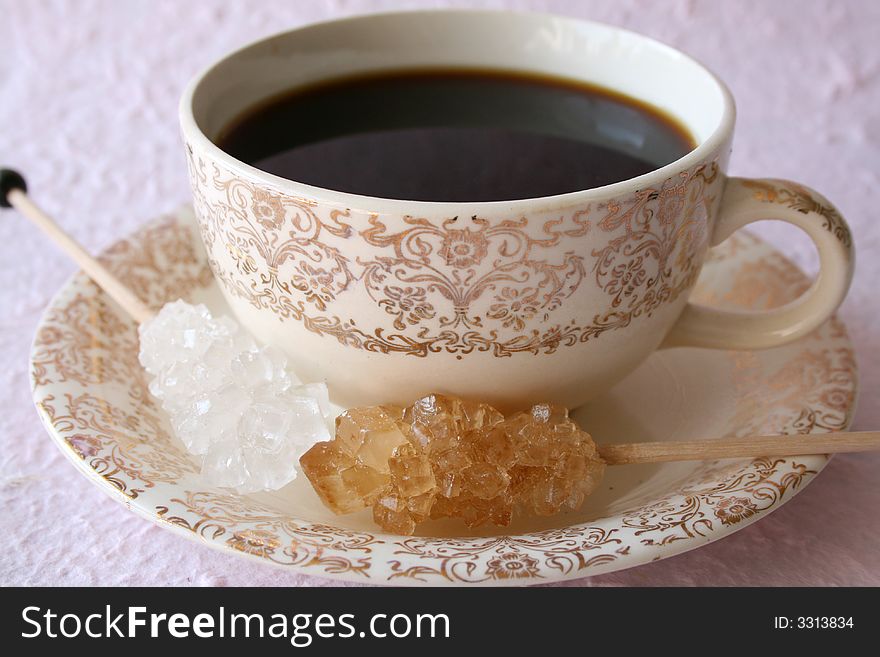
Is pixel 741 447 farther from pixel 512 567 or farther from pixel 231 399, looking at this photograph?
pixel 231 399

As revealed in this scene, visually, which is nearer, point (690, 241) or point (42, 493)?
point (690, 241)

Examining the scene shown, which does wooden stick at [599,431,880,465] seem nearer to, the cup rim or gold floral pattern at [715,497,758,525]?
gold floral pattern at [715,497,758,525]

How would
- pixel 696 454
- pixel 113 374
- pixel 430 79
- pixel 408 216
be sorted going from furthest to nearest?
1. pixel 430 79
2. pixel 113 374
3. pixel 696 454
4. pixel 408 216

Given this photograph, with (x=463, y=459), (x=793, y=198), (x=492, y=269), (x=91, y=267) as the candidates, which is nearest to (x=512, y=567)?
(x=463, y=459)

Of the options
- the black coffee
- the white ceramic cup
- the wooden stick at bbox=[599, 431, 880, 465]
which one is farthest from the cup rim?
the wooden stick at bbox=[599, 431, 880, 465]

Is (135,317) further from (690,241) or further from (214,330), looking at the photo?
(690,241)

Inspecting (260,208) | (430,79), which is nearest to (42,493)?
(260,208)

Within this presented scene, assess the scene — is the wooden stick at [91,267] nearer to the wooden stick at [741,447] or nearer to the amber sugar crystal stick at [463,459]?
the amber sugar crystal stick at [463,459]
